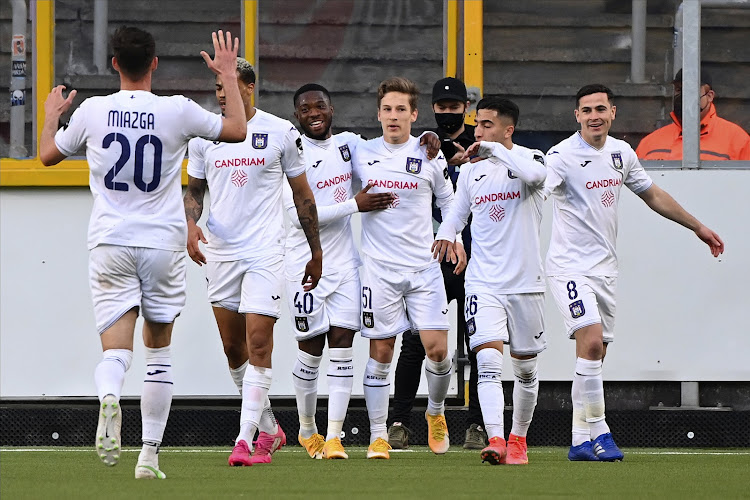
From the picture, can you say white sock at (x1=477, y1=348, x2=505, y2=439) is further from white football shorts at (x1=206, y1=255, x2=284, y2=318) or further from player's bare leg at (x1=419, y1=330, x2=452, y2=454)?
white football shorts at (x1=206, y1=255, x2=284, y2=318)

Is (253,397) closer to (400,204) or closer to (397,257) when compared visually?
(397,257)

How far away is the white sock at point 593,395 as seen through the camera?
8.32 m

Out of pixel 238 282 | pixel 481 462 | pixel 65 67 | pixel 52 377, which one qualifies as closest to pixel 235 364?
pixel 238 282

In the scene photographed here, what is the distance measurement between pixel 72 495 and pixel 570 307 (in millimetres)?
3485

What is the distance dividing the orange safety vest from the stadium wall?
0.15 metres

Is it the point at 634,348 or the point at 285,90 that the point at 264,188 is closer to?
the point at 285,90

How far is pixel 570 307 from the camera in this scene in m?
8.34

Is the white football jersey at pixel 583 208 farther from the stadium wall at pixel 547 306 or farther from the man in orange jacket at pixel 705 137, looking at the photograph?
the man in orange jacket at pixel 705 137

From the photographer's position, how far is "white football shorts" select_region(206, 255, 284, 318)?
25.8 ft

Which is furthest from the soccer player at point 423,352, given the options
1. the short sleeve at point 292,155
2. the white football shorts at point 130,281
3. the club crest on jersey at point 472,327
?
→ the white football shorts at point 130,281

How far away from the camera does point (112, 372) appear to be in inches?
237

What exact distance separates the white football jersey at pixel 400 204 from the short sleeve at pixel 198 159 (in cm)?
97

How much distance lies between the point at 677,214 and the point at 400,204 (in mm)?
1595

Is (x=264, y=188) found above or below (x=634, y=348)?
above
